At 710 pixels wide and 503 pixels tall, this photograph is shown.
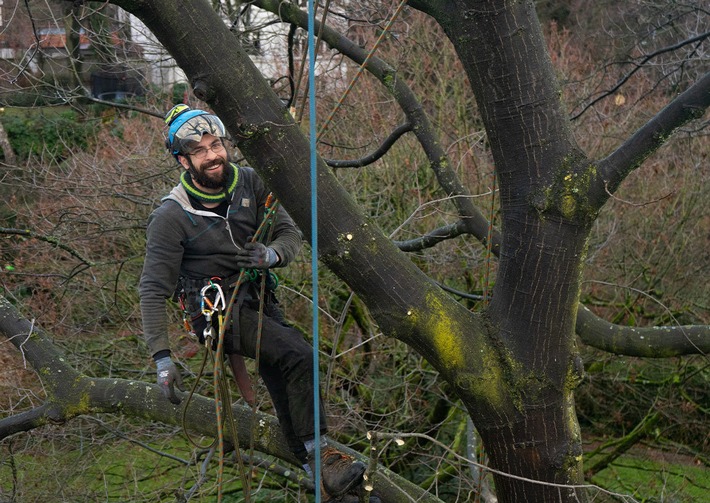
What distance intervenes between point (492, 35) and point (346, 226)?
2.48 ft

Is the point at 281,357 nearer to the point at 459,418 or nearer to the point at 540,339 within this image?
the point at 540,339

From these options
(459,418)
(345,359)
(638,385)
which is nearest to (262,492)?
(345,359)

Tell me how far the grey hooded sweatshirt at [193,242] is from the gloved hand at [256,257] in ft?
0.23

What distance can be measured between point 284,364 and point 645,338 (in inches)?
76.1

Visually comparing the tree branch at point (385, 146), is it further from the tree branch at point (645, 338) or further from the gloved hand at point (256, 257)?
the gloved hand at point (256, 257)

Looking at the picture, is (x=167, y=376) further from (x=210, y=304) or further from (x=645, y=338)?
(x=645, y=338)

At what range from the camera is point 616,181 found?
2.64 m

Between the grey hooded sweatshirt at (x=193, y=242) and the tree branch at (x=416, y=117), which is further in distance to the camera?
the tree branch at (x=416, y=117)

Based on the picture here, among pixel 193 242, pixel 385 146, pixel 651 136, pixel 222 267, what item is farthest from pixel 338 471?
pixel 385 146

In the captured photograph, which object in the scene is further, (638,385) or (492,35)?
(638,385)

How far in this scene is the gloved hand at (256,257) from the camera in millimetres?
3080

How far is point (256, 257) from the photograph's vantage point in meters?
3.09

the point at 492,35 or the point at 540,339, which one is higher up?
the point at 492,35

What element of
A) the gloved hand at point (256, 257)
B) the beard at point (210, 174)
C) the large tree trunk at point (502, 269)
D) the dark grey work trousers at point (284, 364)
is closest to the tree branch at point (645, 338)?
the large tree trunk at point (502, 269)
